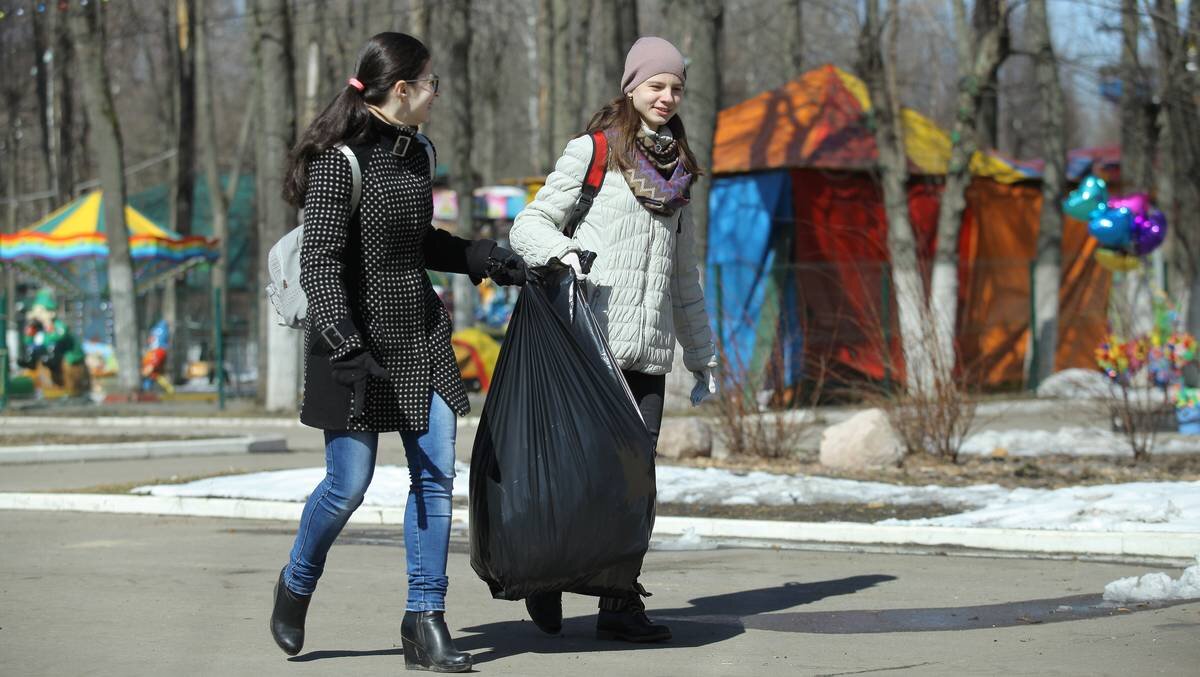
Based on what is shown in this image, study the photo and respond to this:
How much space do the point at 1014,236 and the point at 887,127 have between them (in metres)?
3.74

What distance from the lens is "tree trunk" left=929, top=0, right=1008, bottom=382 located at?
57.8 ft

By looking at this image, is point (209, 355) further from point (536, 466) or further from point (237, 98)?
point (237, 98)

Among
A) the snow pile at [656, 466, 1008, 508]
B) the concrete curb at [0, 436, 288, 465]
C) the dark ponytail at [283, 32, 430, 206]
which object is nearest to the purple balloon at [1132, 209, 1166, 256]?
the snow pile at [656, 466, 1008, 508]

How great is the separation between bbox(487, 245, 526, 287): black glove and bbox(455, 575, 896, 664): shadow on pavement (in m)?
1.19

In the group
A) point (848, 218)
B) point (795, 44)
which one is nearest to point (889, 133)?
point (848, 218)

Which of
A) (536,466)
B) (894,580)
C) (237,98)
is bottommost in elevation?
(894,580)

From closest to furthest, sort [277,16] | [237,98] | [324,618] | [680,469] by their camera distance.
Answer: [324,618]
[680,469]
[277,16]
[237,98]

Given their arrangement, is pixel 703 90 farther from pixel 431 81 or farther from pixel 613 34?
pixel 431 81

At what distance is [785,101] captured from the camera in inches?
774

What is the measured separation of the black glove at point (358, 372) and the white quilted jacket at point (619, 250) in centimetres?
76

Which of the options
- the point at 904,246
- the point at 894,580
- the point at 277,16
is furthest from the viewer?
the point at 277,16

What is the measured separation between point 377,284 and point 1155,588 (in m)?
3.30

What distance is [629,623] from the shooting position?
5191 mm

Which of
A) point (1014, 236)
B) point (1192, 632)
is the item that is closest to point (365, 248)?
Result: point (1192, 632)
